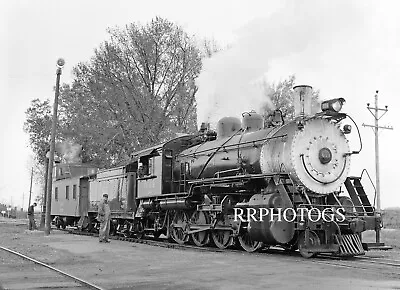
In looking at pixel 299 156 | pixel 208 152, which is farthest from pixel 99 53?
pixel 299 156

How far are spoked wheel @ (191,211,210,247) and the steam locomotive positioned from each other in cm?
3

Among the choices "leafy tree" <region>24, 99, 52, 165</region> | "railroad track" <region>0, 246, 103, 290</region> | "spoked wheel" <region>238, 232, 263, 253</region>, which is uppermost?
"leafy tree" <region>24, 99, 52, 165</region>

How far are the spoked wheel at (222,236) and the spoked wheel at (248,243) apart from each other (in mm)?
350

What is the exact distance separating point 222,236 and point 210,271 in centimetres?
512

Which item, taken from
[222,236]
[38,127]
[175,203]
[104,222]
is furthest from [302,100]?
[38,127]

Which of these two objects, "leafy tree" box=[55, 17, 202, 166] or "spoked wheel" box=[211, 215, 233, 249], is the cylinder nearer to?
"spoked wheel" box=[211, 215, 233, 249]

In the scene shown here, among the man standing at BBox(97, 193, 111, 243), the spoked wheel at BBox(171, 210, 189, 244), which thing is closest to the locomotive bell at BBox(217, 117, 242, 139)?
the spoked wheel at BBox(171, 210, 189, 244)

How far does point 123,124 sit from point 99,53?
4.75 meters

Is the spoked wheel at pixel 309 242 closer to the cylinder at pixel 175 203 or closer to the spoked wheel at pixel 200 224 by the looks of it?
the spoked wheel at pixel 200 224

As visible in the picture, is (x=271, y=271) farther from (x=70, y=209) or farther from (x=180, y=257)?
(x=70, y=209)

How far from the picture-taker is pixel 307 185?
12.4 meters

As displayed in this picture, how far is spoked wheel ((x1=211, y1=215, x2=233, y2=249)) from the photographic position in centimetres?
1409

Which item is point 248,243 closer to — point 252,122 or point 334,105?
point 252,122

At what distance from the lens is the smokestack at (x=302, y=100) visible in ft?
42.9
